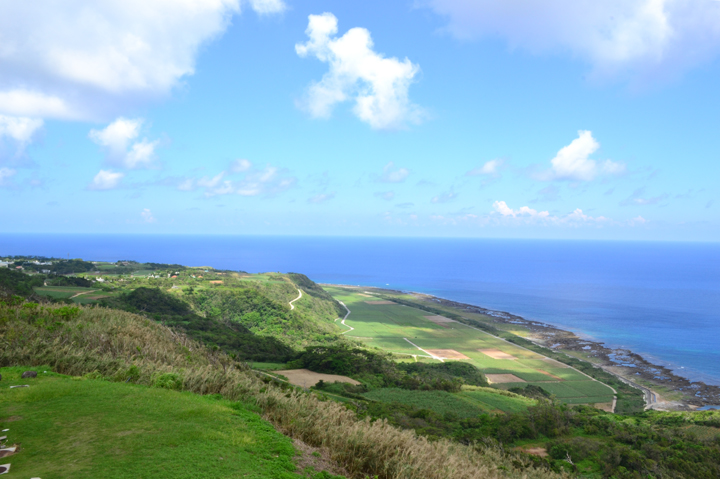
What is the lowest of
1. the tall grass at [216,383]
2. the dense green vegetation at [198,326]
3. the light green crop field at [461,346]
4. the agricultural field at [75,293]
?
the light green crop field at [461,346]

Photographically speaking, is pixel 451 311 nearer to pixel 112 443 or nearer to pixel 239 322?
pixel 239 322

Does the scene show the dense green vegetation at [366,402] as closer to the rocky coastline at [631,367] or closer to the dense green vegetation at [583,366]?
the dense green vegetation at [583,366]

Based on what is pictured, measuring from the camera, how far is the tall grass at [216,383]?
7375 millimetres

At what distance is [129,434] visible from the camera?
6.31 meters

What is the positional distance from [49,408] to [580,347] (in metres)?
66.3

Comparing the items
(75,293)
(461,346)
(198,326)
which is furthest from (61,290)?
(461,346)

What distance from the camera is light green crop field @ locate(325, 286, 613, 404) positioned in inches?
1631

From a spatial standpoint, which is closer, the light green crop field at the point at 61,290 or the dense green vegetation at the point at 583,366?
the dense green vegetation at the point at 583,366

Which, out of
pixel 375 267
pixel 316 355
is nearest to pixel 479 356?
pixel 316 355

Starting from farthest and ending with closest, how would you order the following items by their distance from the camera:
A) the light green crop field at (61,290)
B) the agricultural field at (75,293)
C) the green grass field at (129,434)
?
the light green crop field at (61,290) < the agricultural field at (75,293) < the green grass field at (129,434)

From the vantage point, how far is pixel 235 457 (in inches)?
240

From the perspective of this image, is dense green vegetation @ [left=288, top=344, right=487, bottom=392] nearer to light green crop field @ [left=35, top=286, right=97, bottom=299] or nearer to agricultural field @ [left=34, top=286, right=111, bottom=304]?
agricultural field @ [left=34, top=286, right=111, bottom=304]

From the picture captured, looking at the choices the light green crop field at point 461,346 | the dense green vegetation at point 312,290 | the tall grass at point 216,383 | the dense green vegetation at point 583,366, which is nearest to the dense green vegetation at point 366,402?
the tall grass at point 216,383

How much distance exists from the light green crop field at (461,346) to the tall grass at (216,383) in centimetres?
3266
